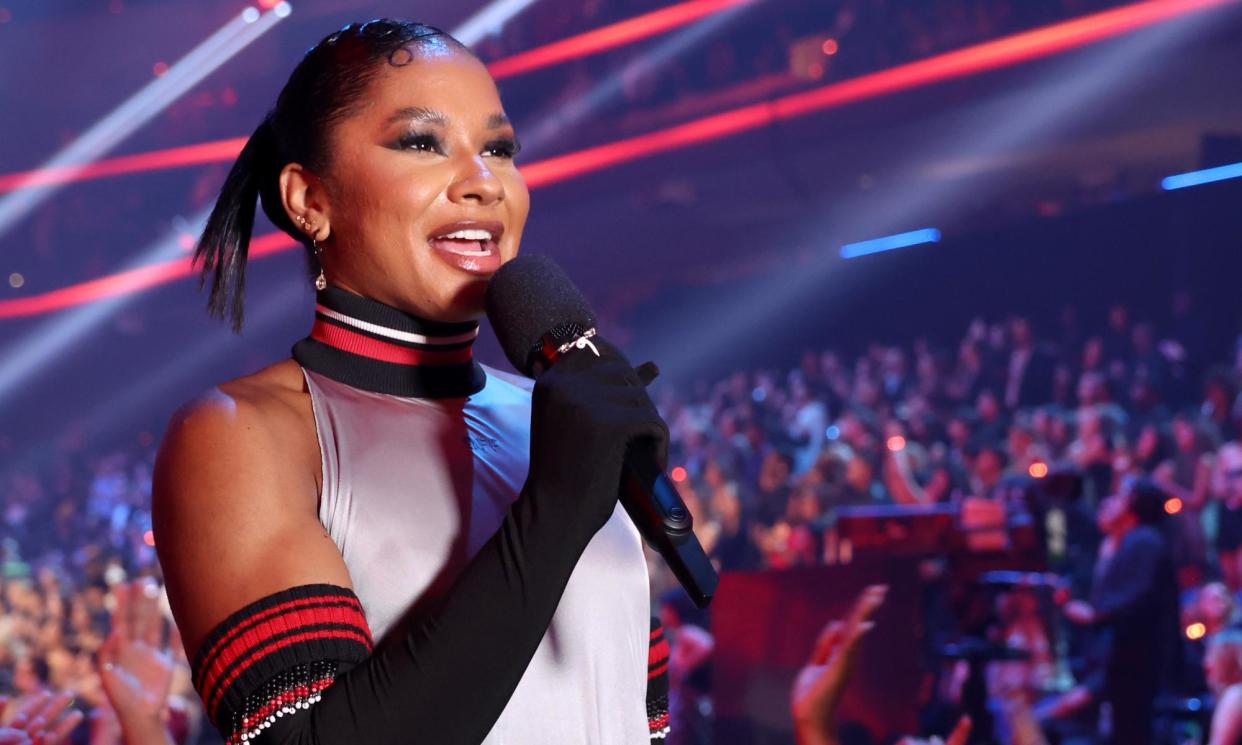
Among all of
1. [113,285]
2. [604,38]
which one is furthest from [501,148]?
[113,285]

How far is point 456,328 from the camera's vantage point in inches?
56.3

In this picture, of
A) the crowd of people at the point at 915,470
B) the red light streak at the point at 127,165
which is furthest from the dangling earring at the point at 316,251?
the red light streak at the point at 127,165

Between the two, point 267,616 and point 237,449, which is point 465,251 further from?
point 267,616

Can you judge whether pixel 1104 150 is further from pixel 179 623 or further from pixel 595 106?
pixel 179 623

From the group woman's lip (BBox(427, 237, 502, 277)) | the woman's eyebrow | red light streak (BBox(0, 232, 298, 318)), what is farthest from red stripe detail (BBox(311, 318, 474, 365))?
red light streak (BBox(0, 232, 298, 318))

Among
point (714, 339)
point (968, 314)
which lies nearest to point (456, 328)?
point (968, 314)

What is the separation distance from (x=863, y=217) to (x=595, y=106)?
249 centimetres

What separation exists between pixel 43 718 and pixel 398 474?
275 centimetres

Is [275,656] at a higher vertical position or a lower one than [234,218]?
lower

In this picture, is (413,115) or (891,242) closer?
(413,115)

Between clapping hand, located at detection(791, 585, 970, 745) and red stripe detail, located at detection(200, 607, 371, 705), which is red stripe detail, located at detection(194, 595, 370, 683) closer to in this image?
red stripe detail, located at detection(200, 607, 371, 705)

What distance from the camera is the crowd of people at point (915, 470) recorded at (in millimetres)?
5432

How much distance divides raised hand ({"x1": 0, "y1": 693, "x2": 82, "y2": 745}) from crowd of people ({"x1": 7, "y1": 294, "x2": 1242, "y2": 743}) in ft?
0.26

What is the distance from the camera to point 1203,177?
9883 mm
